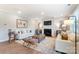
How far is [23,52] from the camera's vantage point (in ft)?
6.95

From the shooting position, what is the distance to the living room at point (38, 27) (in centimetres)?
203

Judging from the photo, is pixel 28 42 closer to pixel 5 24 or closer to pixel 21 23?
pixel 21 23

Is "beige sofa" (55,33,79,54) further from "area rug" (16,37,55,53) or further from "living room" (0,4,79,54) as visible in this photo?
"area rug" (16,37,55,53)

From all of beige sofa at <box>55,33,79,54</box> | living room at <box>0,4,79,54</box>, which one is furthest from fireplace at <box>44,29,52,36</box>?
beige sofa at <box>55,33,79,54</box>

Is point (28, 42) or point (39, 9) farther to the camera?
point (28, 42)

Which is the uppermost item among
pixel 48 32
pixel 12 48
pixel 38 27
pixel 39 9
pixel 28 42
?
pixel 39 9

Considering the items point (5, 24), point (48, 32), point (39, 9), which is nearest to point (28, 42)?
point (48, 32)

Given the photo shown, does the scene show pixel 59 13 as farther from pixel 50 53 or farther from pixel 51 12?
pixel 50 53

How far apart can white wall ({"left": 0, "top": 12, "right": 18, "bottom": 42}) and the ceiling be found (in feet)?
0.36

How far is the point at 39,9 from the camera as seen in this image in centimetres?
207

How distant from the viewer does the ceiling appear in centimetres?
202

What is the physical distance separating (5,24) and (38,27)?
2.40 feet

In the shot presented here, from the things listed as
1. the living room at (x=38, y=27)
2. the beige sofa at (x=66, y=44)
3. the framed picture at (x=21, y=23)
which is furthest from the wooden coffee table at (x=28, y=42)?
the beige sofa at (x=66, y=44)

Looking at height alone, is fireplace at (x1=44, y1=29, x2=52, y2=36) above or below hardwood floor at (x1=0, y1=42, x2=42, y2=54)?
above
